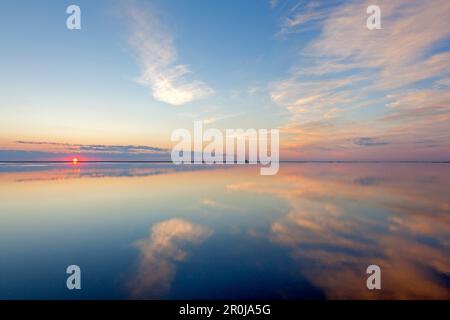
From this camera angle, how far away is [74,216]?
1320cm

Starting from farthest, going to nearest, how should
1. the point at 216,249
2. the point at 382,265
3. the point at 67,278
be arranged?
the point at 216,249 → the point at 382,265 → the point at 67,278

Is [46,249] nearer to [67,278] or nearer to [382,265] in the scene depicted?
[67,278]

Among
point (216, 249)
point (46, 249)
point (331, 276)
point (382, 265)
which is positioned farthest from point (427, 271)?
point (46, 249)

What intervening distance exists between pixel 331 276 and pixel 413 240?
518 cm

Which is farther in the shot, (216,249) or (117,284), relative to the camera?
(216,249)

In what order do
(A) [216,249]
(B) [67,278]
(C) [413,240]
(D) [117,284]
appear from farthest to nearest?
(C) [413,240] → (A) [216,249] → (B) [67,278] → (D) [117,284]

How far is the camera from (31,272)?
723 cm

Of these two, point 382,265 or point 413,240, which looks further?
point 413,240

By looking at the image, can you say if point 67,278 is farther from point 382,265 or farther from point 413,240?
point 413,240

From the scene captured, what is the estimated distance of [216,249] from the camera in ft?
28.8
